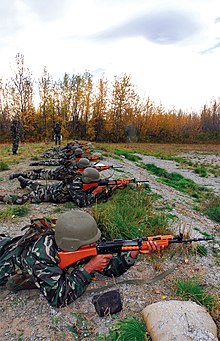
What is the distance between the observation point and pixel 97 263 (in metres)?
3.15

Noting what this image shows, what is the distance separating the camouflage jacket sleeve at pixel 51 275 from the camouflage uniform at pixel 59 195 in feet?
10.6

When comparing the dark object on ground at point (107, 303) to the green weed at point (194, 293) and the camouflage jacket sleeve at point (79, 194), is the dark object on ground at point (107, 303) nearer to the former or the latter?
the green weed at point (194, 293)

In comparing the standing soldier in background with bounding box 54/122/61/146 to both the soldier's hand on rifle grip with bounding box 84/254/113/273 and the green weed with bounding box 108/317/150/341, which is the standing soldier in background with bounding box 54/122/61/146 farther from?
the green weed with bounding box 108/317/150/341

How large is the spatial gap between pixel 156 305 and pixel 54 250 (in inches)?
45.0

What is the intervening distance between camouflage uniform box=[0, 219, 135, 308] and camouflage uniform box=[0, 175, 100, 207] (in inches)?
116

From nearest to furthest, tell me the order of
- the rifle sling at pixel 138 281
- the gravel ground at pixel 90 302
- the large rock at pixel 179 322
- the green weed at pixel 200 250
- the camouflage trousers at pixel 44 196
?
the large rock at pixel 179 322
the gravel ground at pixel 90 302
the rifle sling at pixel 138 281
the green weed at pixel 200 250
the camouflage trousers at pixel 44 196

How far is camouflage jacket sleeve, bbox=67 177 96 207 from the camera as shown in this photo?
6258 mm

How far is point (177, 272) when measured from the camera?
12.3 feet

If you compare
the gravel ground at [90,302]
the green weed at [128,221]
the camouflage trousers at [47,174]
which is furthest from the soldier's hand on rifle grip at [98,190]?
the camouflage trousers at [47,174]

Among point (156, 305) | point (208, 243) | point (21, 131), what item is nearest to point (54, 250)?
point (156, 305)

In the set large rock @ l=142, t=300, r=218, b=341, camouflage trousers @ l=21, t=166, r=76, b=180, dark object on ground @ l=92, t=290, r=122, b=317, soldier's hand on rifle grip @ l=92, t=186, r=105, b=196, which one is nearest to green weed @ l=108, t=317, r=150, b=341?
large rock @ l=142, t=300, r=218, b=341

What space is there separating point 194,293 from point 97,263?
3.60ft

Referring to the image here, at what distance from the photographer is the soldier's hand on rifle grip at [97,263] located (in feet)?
10.3

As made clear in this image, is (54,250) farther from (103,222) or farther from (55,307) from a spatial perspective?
(103,222)
